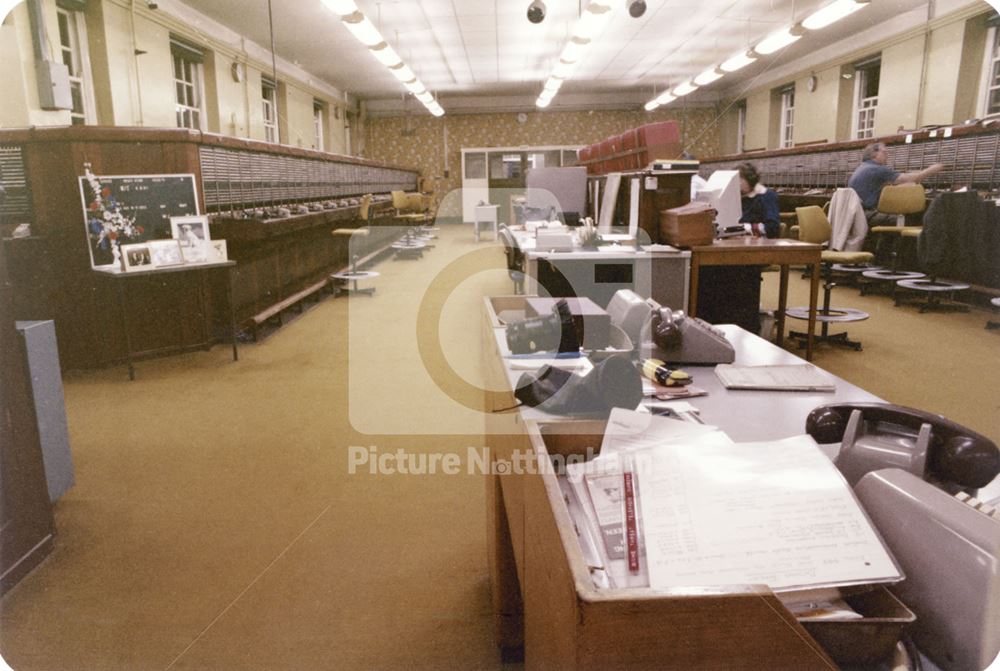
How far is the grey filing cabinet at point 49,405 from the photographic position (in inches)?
98.7

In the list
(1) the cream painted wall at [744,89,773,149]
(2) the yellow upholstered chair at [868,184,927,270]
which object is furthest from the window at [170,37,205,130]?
(1) the cream painted wall at [744,89,773,149]

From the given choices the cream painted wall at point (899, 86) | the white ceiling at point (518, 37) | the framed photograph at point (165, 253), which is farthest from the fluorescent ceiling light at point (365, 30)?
the cream painted wall at point (899, 86)

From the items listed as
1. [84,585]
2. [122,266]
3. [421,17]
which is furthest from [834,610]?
[421,17]

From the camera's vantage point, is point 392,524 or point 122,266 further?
point 122,266

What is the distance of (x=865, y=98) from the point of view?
39.5 ft

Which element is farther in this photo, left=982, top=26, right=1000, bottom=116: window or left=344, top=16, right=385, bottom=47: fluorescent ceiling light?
left=982, top=26, right=1000, bottom=116: window

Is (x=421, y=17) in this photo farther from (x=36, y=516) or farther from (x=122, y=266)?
(x=36, y=516)

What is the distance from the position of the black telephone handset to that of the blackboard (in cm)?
484

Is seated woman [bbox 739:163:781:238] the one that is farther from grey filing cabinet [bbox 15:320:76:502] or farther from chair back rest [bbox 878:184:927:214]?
grey filing cabinet [bbox 15:320:76:502]

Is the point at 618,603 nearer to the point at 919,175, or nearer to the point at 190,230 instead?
the point at 190,230

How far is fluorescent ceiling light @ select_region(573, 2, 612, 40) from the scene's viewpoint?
7465mm

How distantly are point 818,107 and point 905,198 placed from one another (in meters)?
7.08

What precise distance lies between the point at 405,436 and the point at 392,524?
936 millimetres

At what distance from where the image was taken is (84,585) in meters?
A: 2.14
